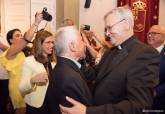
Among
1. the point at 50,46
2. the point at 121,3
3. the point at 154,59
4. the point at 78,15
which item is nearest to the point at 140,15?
the point at 121,3

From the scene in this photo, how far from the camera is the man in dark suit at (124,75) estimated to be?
1719mm

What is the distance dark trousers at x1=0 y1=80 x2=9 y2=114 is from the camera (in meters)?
4.12

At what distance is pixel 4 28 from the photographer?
664 centimetres

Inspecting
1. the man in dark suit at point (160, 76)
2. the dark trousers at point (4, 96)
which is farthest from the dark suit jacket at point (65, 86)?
the dark trousers at point (4, 96)

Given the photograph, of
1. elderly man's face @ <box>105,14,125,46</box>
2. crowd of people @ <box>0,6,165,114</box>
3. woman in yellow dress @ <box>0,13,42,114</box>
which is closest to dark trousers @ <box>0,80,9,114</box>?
woman in yellow dress @ <box>0,13,42,114</box>

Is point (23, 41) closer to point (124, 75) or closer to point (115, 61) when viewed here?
point (115, 61)

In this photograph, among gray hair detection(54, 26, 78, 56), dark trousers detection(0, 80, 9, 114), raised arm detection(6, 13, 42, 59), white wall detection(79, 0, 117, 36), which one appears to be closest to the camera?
gray hair detection(54, 26, 78, 56)

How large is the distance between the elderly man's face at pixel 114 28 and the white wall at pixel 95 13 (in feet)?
14.1

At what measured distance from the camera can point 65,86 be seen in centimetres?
174

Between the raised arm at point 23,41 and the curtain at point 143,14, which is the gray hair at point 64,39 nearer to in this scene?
the raised arm at point 23,41

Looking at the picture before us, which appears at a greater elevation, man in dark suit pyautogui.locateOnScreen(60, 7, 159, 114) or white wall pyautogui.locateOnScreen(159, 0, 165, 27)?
white wall pyautogui.locateOnScreen(159, 0, 165, 27)

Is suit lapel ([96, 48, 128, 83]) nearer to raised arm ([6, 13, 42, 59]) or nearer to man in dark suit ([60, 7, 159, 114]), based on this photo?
man in dark suit ([60, 7, 159, 114])

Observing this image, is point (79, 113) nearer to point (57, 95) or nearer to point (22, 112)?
point (57, 95)

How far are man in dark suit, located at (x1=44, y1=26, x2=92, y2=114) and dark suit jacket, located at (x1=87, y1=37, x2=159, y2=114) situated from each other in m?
0.11
